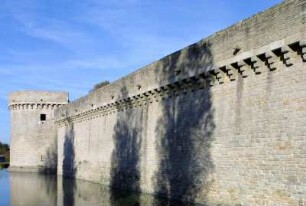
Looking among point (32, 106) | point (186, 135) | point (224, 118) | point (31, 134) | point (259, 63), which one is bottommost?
point (186, 135)

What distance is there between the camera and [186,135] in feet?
51.8

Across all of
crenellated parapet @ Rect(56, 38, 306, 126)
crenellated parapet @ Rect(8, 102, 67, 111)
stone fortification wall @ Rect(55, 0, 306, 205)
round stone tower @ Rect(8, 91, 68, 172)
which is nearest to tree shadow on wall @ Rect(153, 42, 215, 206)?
stone fortification wall @ Rect(55, 0, 306, 205)

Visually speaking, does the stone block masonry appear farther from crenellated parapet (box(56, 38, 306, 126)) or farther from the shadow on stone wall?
the shadow on stone wall

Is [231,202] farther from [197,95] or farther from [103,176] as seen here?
[103,176]

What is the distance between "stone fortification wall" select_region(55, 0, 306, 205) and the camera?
434 inches

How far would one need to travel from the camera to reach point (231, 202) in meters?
13.0

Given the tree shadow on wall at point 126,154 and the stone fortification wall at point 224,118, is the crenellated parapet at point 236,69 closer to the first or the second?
the stone fortification wall at point 224,118

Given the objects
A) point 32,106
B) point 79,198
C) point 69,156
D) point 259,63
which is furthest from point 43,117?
point 259,63

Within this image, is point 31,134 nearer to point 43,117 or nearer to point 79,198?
point 43,117

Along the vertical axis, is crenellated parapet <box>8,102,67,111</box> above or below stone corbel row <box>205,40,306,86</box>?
above

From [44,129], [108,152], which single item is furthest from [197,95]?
[44,129]

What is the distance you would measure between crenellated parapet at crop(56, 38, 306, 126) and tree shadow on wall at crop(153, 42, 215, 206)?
6.1 inches

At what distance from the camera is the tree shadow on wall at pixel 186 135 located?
47.7ft

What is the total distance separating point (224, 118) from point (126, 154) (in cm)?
775
